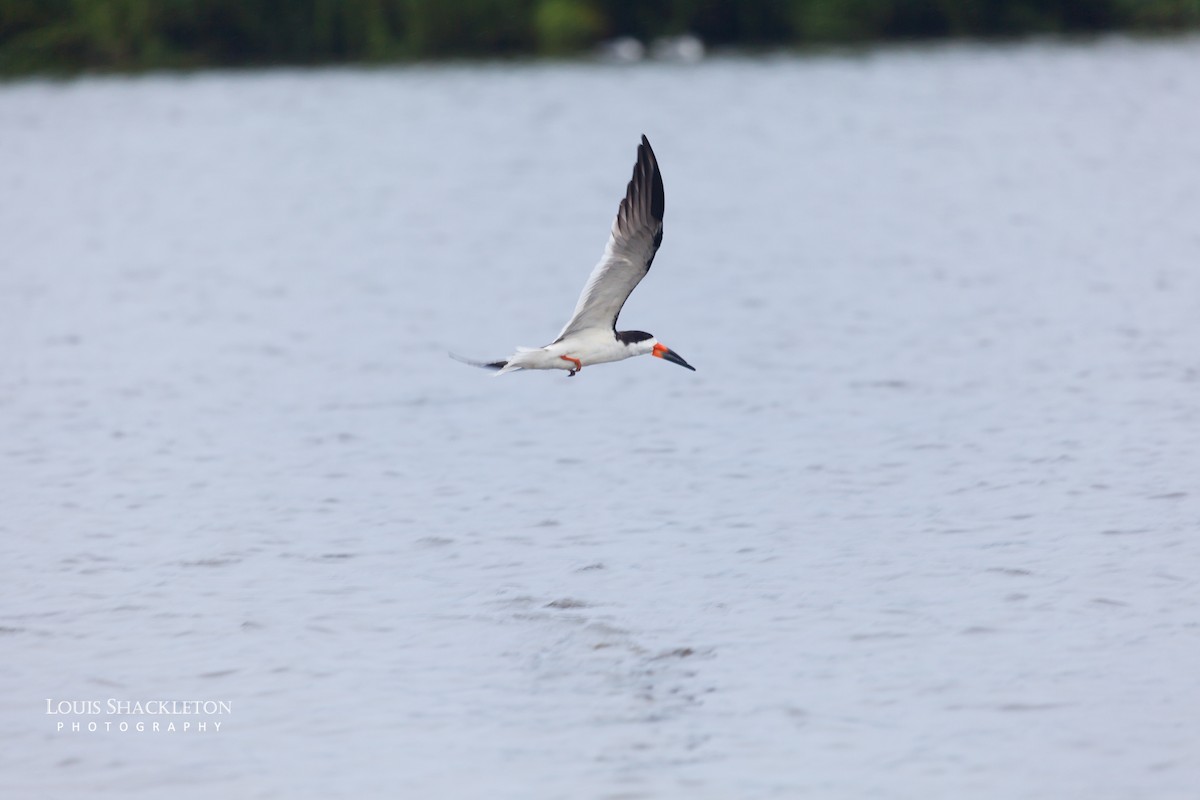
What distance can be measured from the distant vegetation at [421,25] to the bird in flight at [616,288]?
38298mm

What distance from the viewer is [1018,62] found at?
50469mm

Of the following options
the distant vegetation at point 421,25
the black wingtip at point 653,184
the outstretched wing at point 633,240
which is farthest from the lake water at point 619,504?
the distant vegetation at point 421,25

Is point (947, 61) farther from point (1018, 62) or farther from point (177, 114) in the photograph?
point (177, 114)

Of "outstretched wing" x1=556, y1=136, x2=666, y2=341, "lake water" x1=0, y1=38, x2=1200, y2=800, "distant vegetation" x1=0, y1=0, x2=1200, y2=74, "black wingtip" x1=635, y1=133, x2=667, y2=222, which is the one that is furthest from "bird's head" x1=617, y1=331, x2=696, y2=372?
"distant vegetation" x1=0, y1=0, x2=1200, y2=74

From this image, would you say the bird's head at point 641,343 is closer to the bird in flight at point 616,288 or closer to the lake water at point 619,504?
the bird in flight at point 616,288

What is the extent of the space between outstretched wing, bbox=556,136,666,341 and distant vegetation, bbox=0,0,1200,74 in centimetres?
3844

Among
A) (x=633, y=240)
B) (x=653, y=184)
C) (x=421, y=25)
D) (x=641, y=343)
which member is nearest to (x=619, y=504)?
(x=641, y=343)

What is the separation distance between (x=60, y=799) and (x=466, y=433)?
7.65 m

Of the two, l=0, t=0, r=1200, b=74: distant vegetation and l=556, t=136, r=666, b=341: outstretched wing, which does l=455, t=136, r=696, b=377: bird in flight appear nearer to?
l=556, t=136, r=666, b=341: outstretched wing

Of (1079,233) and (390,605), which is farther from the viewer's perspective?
(1079,233)

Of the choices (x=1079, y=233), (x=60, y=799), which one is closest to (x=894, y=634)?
(x=60, y=799)

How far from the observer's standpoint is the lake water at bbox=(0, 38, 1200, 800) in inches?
370

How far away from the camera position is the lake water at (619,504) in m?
9.40

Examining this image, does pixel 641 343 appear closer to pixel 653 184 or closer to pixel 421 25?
pixel 653 184
